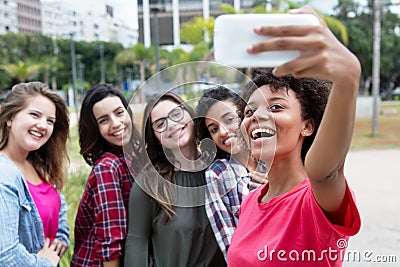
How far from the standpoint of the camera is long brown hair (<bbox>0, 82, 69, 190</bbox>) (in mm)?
1854

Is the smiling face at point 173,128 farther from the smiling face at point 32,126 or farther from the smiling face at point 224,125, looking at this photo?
the smiling face at point 32,126

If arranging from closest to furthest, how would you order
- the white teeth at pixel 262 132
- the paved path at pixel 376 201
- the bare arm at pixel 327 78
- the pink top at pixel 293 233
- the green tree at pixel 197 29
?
the bare arm at pixel 327 78 < the pink top at pixel 293 233 < the white teeth at pixel 262 132 < the paved path at pixel 376 201 < the green tree at pixel 197 29

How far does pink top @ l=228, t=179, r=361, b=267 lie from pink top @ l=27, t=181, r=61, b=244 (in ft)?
3.21

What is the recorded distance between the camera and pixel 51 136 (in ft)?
6.62

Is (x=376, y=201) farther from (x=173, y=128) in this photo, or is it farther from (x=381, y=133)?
(x=381, y=133)

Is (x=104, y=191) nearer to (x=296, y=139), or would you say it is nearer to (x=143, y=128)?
(x=143, y=128)

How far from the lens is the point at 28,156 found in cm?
197

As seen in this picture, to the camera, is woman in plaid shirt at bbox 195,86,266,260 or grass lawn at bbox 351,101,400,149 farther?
grass lawn at bbox 351,101,400,149

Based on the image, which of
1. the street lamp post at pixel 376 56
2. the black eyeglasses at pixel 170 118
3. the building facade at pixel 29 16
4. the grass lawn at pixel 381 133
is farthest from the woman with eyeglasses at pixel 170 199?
the building facade at pixel 29 16

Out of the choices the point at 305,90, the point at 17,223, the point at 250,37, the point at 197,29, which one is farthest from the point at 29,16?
the point at 250,37

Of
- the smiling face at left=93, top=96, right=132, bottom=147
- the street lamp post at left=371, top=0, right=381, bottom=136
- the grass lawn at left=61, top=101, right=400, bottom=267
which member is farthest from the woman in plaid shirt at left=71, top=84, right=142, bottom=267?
the street lamp post at left=371, top=0, right=381, bottom=136

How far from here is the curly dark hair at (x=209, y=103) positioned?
1.13 m

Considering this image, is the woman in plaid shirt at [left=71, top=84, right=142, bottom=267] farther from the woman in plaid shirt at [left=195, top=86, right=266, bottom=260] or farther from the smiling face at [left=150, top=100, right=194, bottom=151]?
the woman in plaid shirt at [left=195, top=86, right=266, bottom=260]

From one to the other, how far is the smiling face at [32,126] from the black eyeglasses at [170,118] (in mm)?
675
